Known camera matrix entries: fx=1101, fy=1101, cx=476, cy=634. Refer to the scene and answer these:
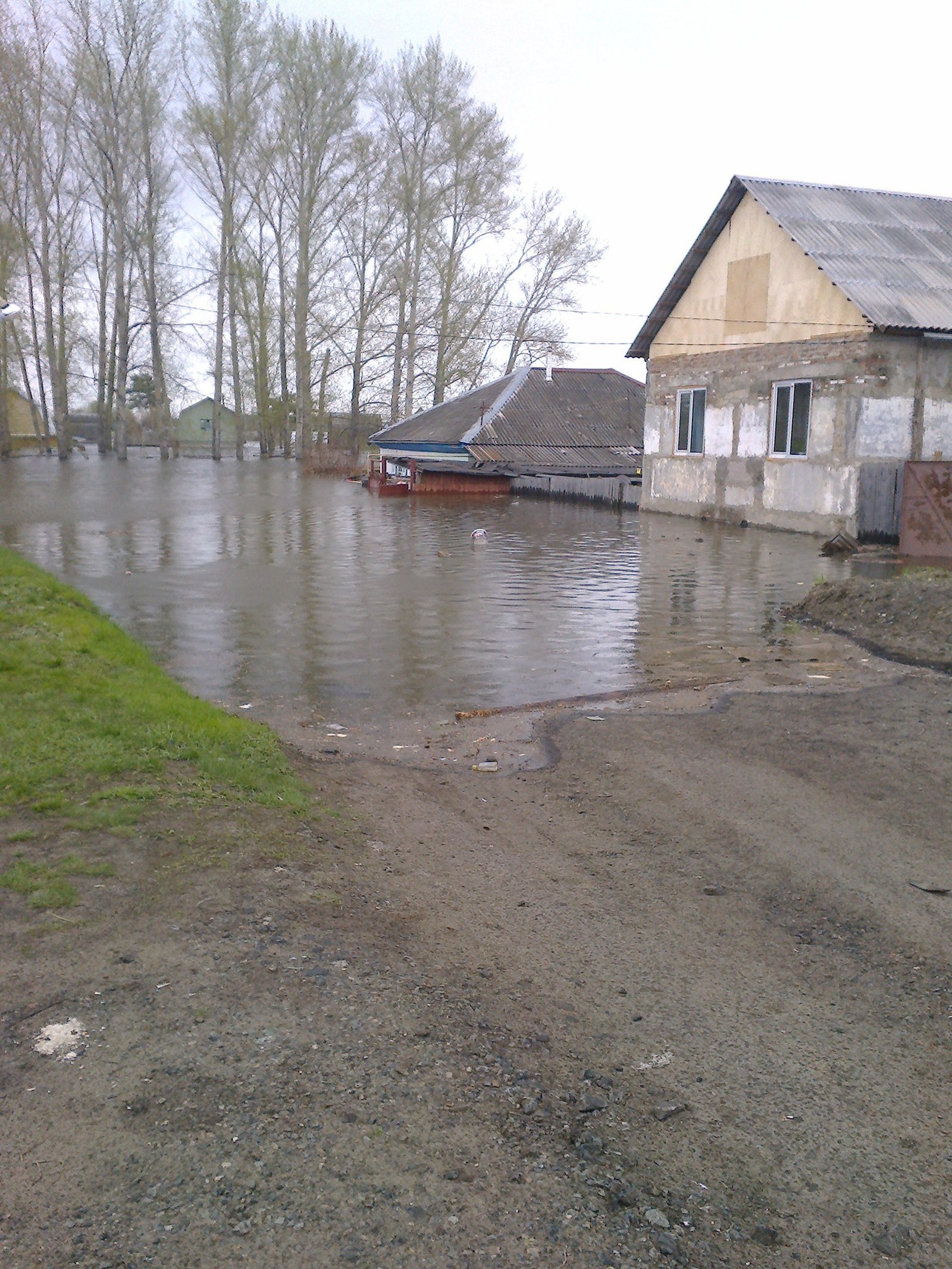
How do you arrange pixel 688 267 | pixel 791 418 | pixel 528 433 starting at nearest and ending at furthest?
pixel 791 418 → pixel 688 267 → pixel 528 433

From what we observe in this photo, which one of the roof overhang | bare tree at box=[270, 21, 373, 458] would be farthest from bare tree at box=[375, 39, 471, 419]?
the roof overhang

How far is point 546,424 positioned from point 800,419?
737 inches

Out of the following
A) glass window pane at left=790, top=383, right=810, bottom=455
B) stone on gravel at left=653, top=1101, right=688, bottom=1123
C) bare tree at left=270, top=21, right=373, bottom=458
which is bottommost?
stone on gravel at left=653, top=1101, right=688, bottom=1123

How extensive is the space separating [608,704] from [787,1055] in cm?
512

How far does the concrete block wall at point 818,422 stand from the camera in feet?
67.7

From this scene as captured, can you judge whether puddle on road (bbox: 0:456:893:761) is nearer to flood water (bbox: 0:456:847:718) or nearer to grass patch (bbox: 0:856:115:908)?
flood water (bbox: 0:456:847:718)

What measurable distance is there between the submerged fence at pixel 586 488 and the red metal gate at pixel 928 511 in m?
11.7

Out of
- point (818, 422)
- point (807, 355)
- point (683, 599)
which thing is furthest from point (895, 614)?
point (807, 355)

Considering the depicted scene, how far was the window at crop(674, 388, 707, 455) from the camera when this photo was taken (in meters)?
26.3

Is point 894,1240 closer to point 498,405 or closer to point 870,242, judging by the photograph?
point 870,242

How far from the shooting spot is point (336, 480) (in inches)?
2016

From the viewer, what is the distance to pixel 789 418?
22.7 meters

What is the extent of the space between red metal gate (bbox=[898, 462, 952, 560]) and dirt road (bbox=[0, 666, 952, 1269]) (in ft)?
47.1

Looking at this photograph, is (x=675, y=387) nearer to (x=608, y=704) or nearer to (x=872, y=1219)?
(x=608, y=704)
